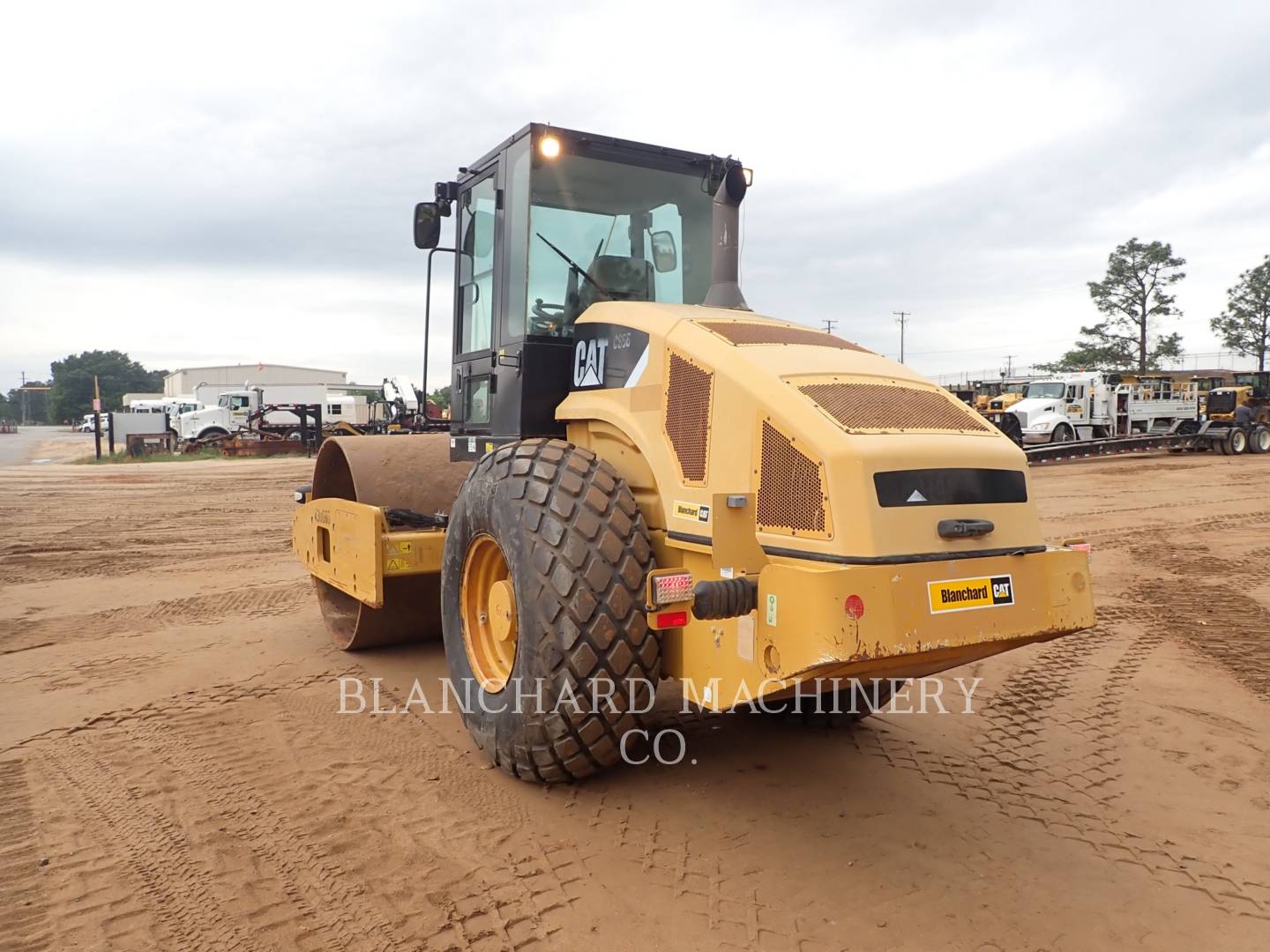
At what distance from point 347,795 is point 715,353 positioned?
2.29m

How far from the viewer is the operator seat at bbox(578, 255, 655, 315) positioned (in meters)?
4.40

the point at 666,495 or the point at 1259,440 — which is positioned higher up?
the point at 1259,440

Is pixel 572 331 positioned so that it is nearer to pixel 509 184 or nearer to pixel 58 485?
pixel 509 184

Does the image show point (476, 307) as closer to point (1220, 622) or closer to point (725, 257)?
point (725, 257)

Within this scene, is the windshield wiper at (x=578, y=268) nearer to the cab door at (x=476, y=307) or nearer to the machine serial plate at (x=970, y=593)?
the cab door at (x=476, y=307)

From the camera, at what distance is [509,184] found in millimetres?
4441

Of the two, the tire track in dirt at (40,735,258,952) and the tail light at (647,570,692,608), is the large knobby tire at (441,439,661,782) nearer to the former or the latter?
the tail light at (647,570,692,608)

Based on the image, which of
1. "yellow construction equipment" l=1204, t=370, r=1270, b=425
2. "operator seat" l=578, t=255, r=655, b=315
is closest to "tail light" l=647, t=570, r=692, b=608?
"operator seat" l=578, t=255, r=655, b=315

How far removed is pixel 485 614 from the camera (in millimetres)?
4180

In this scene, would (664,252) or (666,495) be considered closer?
(666,495)

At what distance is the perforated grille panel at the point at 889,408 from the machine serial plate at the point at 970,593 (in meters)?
0.55

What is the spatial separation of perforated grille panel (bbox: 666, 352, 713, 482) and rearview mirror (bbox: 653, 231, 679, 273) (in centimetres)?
124

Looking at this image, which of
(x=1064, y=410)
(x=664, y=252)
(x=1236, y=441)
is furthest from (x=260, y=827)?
(x=1236, y=441)

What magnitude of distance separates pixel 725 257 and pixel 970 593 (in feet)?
6.83
